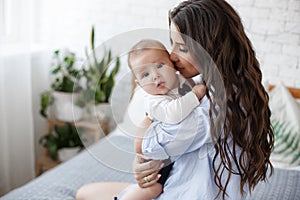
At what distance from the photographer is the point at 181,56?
1.02 meters

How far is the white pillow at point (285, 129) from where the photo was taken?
2080mm

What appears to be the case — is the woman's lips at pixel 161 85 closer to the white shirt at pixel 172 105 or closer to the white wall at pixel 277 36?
the white shirt at pixel 172 105

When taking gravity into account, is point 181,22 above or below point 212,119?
above

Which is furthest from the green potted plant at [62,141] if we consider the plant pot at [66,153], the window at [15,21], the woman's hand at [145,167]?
the woman's hand at [145,167]

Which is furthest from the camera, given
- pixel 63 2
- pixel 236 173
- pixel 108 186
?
pixel 63 2

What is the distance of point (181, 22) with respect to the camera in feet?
3.36

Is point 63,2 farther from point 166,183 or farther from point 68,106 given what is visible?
point 166,183

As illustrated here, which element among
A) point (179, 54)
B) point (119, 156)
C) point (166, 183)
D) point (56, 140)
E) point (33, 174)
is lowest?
point (33, 174)

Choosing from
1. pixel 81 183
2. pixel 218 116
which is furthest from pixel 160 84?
pixel 81 183

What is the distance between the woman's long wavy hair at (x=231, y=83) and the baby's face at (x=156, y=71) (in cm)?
7

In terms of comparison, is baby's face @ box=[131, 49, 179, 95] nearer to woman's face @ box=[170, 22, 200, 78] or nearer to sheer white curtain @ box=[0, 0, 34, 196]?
woman's face @ box=[170, 22, 200, 78]

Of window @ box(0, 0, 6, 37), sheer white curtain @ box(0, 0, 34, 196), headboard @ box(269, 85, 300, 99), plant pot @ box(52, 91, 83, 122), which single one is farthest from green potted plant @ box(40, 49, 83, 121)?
headboard @ box(269, 85, 300, 99)

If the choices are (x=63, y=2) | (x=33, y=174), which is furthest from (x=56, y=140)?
(x=63, y=2)

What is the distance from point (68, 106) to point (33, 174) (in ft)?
1.62
